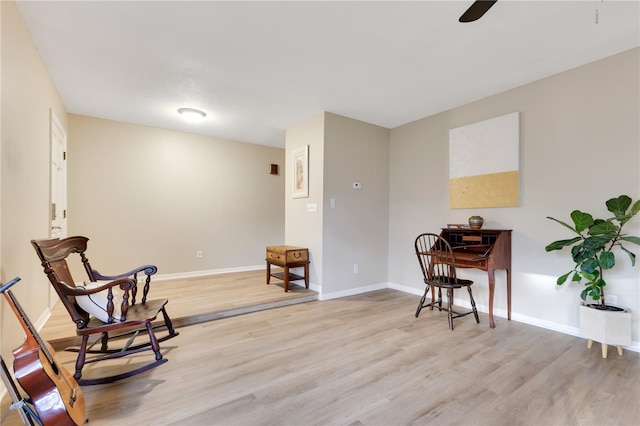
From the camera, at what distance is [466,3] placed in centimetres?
191

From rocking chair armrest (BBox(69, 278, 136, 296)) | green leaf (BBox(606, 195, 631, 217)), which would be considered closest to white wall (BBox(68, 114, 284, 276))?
rocking chair armrest (BBox(69, 278, 136, 296))

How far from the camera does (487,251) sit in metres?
2.96

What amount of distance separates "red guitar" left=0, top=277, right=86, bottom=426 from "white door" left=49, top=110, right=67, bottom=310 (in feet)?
7.88

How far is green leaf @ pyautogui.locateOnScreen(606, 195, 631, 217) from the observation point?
7.27ft

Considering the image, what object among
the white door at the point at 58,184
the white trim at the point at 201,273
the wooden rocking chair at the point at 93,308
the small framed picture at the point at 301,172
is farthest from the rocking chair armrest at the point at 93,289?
the white trim at the point at 201,273

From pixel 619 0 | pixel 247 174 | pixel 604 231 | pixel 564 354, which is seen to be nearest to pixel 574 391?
pixel 564 354

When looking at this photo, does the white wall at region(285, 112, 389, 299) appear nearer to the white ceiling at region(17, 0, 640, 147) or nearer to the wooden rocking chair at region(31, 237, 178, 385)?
the white ceiling at region(17, 0, 640, 147)

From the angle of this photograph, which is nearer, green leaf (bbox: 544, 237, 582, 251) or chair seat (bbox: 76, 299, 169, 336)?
chair seat (bbox: 76, 299, 169, 336)

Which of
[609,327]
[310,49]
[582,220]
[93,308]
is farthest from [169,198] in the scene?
[609,327]

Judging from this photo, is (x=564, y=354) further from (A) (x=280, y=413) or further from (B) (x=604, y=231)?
(A) (x=280, y=413)

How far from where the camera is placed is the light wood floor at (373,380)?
1591 mm

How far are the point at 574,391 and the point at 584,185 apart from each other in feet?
6.01

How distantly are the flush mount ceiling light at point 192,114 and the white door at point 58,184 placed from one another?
130 centimetres

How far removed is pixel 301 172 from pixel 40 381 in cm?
344
